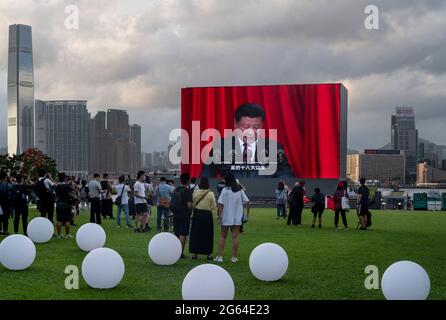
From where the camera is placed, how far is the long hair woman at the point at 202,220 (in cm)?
1117

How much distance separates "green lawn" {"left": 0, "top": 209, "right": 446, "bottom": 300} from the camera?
320 inches

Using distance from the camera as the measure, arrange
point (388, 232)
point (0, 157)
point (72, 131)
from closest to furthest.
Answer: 1. point (388, 232)
2. point (0, 157)
3. point (72, 131)

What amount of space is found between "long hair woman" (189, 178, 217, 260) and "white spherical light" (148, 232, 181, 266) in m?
0.82

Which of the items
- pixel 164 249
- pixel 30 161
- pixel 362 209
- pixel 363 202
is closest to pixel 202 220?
pixel 164 249

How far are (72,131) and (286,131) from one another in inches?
1610

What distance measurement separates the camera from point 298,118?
141ft

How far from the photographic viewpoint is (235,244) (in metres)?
10.9

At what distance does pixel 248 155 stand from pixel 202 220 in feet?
102

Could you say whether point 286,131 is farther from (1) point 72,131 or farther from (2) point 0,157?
(1) point 72,131

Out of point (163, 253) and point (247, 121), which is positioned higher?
point (247, 121)

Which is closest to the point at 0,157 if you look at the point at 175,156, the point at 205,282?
the point at 175,156

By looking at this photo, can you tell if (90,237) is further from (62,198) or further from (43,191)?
(43,191)

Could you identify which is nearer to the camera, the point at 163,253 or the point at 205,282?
the point at 205,282

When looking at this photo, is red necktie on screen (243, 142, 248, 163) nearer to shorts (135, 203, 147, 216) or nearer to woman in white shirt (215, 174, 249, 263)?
shorts (135, 203, 147, 216)
